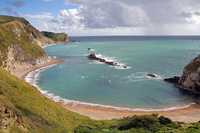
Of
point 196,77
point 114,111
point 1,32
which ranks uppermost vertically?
point 1,32

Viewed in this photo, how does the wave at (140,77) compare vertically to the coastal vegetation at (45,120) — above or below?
below

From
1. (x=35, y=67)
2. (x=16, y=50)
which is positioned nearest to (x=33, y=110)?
(x=35, y=67)

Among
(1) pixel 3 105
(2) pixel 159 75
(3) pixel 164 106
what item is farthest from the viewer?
(2) pixel 159 75

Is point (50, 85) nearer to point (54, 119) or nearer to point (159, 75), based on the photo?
point (159, 75)

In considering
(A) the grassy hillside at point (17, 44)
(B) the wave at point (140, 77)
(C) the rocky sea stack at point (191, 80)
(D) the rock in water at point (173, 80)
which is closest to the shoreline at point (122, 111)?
(C) the rocky sea stack at point (191, 80)

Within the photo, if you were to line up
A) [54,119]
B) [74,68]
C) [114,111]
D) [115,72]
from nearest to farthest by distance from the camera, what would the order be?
[54,119] → [114,111] → [115,72] → [74,68]

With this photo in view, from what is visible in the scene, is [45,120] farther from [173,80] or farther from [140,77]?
[140,77]

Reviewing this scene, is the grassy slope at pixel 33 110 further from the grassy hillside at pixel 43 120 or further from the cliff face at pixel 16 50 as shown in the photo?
the cliff face at pixel 16 50

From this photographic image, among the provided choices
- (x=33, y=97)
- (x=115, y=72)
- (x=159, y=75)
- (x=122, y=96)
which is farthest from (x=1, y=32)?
(x=33, y=97)
